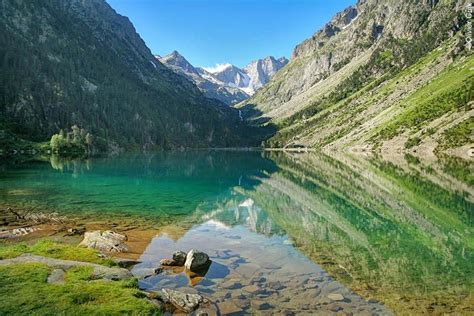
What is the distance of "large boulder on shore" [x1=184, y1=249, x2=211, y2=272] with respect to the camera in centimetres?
2647

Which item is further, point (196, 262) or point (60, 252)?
point (196, 262)

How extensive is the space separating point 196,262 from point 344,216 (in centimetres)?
2639

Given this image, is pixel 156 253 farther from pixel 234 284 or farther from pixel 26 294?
pixel 26 294

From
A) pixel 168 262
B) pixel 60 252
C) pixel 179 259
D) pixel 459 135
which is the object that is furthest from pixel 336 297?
pixel 459 135

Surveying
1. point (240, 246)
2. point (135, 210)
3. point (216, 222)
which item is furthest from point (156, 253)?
point (135, 210)

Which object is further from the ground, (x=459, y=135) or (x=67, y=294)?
(x=459, y=135)

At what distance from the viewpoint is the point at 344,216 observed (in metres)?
47.7

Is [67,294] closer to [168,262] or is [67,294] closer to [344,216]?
[168,262]

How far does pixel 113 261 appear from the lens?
26016 mm

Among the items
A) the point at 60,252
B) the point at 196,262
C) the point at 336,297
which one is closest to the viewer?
the point at 336,297

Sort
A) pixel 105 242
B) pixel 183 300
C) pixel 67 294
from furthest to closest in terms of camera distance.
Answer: pixel 105 242
pixel 183 300
pixel 67 294

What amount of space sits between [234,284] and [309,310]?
5460 millimetres

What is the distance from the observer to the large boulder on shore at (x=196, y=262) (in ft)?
86.8

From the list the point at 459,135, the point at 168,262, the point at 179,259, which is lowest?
the point at 168,262
